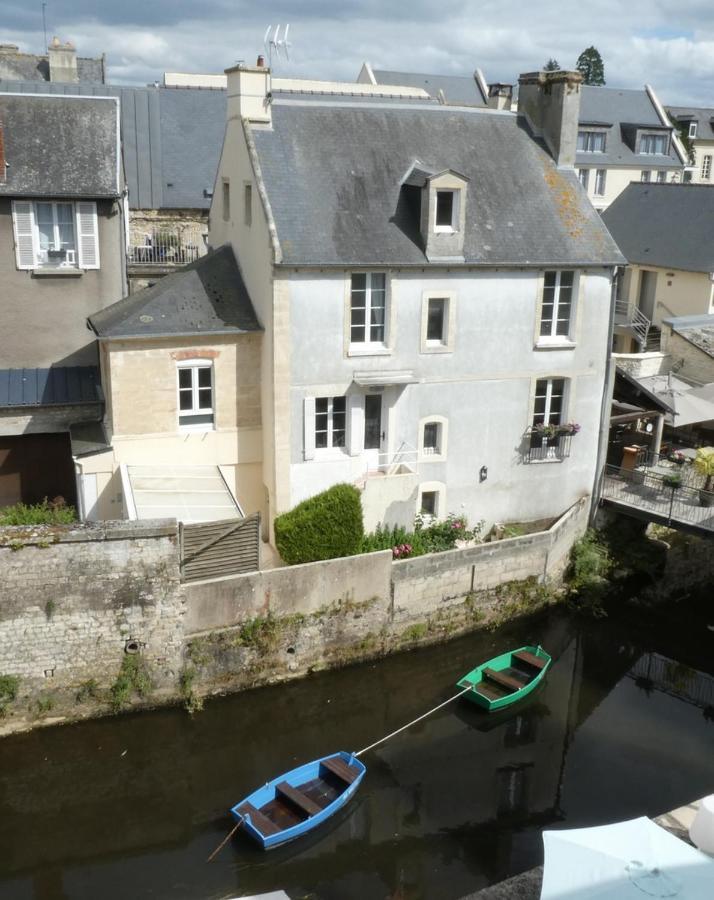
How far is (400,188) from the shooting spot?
2381 centimetres

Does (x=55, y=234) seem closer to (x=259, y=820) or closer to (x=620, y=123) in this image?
(x=259, y=820)

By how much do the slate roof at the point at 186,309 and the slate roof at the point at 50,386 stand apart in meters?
1.99

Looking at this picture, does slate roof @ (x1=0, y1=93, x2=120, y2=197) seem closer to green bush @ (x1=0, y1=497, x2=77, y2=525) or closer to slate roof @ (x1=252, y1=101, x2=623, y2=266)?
slate roof @ (x1=252, y1=101, x2=623, y2=266)

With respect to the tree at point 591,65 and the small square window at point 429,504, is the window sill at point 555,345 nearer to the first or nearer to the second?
the small square window at point 429,504

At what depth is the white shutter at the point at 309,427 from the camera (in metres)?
22.8

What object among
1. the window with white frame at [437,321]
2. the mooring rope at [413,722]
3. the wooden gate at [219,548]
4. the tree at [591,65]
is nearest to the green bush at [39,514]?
the wooden gate at [219,548]

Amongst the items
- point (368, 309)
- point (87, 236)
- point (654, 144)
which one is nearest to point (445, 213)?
point (368, 309)

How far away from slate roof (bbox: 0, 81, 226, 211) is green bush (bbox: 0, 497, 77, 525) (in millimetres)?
14086

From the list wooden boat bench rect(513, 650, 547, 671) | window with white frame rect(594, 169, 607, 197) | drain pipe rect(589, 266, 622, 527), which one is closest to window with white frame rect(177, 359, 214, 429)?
wooden boat bench rect(513, 650, 547, 671)

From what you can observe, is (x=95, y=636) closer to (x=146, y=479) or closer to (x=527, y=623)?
(x=146, y=479)

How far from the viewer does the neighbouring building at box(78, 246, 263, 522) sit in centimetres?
2227

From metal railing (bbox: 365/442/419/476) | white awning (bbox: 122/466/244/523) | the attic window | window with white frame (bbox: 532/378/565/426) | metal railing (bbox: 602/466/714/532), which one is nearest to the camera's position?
white awning (bbox: 122/466/244/523)

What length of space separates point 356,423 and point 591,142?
40.7m

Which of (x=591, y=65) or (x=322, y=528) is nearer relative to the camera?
(x=322, y=528)
